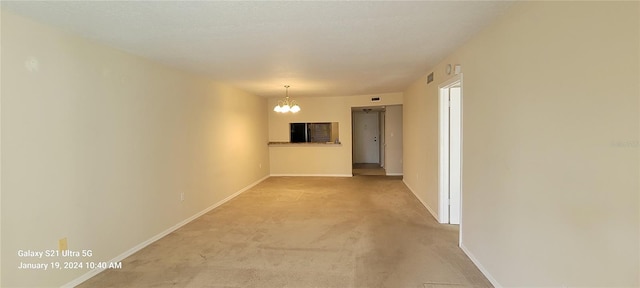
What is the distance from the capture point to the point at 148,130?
11.3 feet

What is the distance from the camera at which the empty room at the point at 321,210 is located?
1435mm

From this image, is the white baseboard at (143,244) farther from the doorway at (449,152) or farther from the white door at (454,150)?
the white door at (454,150)

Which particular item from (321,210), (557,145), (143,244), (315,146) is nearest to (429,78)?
(321,210)

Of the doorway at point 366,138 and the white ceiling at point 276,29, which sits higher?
the white ceiling at point 276,29

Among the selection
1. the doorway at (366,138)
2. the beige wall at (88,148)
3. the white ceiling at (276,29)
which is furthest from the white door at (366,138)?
the beige wall at (88,148)

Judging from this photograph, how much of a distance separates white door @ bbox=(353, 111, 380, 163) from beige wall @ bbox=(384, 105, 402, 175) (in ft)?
7.55

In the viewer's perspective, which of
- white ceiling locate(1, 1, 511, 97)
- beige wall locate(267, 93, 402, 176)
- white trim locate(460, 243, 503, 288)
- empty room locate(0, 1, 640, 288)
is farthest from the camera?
beige wall locate(267, 93, 402, 176)

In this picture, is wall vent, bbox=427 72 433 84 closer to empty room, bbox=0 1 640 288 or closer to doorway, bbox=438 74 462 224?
empty room, bbox=0 1 640 288

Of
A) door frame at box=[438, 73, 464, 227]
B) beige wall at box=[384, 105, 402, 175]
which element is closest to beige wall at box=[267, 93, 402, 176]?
beige wall at box=[384, 105, 402, 175]

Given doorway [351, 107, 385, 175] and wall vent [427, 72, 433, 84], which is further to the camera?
doorway [351, 107, 385, 175]

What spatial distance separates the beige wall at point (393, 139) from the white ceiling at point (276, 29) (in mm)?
4210

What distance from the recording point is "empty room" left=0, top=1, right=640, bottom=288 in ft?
4.71

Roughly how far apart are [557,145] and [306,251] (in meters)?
2.41

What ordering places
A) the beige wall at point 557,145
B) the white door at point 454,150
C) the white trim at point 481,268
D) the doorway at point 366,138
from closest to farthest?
the beige wall at point 557,145 < the white trim at point 481,268 < the white door at point 454,150 < the doorway at point 366,138
